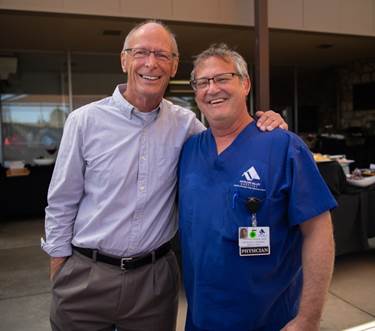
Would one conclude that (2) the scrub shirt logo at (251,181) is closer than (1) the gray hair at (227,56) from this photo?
Yes

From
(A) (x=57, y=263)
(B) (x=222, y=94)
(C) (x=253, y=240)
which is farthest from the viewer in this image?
(A) (x=57, y=263)

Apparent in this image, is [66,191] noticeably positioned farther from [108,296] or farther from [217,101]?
[217,101]

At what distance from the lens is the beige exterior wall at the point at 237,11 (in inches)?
201

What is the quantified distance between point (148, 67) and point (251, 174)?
57 centimetres

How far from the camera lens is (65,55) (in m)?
7.98

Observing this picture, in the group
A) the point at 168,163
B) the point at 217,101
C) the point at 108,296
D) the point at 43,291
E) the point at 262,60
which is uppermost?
the point at 262,60

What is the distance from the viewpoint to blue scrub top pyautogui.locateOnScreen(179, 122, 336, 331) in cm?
135

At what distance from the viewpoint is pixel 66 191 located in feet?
5.32

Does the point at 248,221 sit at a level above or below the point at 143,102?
below

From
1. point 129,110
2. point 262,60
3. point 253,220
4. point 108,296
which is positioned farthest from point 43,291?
point 262,60

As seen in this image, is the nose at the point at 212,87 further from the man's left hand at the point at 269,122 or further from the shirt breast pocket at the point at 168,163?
the shirt breast pocket at the point at 168,163

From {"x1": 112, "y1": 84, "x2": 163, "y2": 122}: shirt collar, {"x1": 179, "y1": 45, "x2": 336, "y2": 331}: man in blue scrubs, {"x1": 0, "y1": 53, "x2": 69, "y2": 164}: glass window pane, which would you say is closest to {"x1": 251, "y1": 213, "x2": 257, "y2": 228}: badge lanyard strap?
{"x1": 179, "y1": 45, "x2": 336, "y2": 331}: man in blue scrubs

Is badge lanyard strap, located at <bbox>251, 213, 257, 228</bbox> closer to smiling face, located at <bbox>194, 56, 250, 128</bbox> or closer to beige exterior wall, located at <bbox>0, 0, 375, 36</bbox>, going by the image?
smiling face, located at <bbox>194, 56, 250, 128</bbox>

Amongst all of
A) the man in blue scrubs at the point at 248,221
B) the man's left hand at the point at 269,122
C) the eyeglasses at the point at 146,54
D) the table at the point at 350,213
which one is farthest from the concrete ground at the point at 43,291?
the eyeglasses at the point at 146,54
